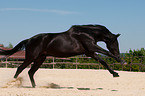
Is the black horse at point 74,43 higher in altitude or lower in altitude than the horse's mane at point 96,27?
lower

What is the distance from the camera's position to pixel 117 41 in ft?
25.5

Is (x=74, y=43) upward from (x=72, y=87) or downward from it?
upward

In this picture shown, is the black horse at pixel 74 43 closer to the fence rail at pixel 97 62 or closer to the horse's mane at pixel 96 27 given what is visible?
the horse's mane at pixel 96 27

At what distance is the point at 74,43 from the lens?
7430 millimetres

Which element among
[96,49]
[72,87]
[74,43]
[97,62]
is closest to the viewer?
[96,49]

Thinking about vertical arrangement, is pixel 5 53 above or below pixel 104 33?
below

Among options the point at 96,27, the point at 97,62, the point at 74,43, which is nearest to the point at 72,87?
the point at 74,43

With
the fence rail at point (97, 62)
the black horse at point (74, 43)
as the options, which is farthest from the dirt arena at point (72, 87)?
the fence rail at point (97, 62)

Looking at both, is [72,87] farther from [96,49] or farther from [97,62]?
[97,62]

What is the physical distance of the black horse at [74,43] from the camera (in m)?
7.38

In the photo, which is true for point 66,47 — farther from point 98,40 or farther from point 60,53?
point 98,40

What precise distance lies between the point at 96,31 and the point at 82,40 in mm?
548

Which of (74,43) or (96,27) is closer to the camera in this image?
(74,43)

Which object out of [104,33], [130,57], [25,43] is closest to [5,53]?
[25,43]
